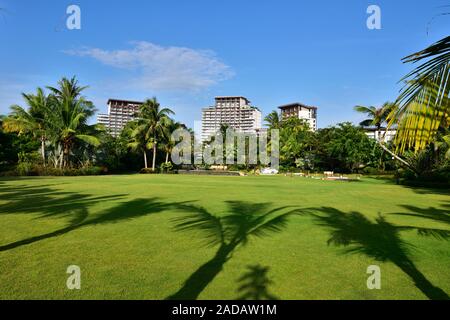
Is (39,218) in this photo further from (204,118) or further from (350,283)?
(204,118)

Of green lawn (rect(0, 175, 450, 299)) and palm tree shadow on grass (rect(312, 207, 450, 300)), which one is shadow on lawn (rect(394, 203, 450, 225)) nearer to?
green lawn (rect(0, 175, 450, 299))

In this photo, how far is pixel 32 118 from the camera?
94.2ft

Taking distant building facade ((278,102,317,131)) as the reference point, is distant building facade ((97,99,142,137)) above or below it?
below

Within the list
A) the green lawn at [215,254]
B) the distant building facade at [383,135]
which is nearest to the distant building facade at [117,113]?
the distant building facade at [383,135]

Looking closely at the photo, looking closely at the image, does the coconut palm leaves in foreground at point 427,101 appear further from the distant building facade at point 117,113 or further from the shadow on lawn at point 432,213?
the distant building facade at point 117,113

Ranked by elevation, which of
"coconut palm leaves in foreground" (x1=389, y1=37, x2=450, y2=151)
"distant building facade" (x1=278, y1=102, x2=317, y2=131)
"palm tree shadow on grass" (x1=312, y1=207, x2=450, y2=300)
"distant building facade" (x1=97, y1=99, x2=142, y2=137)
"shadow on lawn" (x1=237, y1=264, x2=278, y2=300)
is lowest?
"palm tree shadow on grass" (x1=312, y1=207, x2=450, y2=300)

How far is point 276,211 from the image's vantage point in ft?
29.1

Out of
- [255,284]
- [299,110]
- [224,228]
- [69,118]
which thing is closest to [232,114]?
[299,110]

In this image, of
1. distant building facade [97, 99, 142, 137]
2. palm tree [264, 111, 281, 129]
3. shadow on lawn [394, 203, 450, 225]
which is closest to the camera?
shadow on lawn [394, 203, 450, 225]

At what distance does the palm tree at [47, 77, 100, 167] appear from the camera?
2844cm

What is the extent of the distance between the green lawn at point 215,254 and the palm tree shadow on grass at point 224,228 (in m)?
0.02

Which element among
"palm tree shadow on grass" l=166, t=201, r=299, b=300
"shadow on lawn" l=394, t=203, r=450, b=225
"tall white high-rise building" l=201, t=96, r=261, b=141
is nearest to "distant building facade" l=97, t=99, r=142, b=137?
"tall white high-rise building" l=201, t=96, r=261, b=141

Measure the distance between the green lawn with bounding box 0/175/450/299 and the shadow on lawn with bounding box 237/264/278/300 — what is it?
0.5 inches
